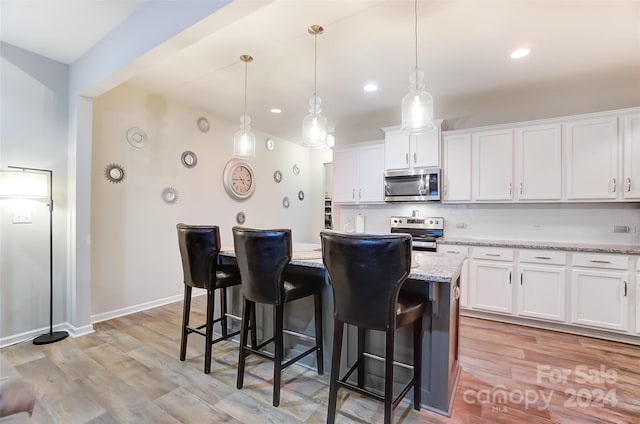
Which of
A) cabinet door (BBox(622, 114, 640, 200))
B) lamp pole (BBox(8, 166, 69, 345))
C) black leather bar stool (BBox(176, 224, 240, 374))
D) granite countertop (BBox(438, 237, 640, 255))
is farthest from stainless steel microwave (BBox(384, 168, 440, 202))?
lamp pole (BBox(8, 166, 69, 345))

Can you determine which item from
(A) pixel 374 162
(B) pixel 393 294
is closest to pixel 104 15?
(B) pixel 393 294

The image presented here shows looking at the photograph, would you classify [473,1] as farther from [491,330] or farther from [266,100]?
[491,330]

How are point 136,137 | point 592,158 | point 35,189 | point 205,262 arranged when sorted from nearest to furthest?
1. point 205,262
2. point 35,189
3. point 592,158
4. point 136,137

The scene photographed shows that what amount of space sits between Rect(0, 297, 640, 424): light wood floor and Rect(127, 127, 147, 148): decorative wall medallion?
2.09 metres

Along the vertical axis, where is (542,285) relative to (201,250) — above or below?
below

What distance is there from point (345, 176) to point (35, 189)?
3.55 meters

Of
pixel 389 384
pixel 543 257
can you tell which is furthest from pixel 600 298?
pixel 389 384

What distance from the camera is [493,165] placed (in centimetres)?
358

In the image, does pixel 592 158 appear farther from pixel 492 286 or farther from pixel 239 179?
pixel 239 179

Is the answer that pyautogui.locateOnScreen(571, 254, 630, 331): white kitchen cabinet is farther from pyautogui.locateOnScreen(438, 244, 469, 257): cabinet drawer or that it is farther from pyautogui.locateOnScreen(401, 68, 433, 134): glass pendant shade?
pyautogui.locateOnScreen(401, 68, 433, 134): glass pendant shade

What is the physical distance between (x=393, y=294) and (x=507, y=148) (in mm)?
2971

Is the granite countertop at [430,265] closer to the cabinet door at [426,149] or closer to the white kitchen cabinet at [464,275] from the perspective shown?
the white kitchen cabinet at [464,275]

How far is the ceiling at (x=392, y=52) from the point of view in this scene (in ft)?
6.96

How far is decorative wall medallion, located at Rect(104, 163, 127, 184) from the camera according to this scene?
129 inches
